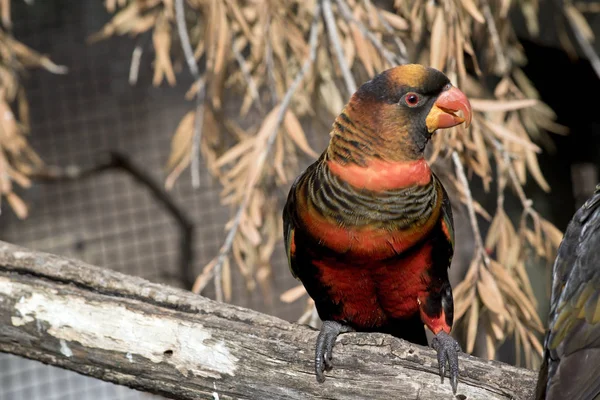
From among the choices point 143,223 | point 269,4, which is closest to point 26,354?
point 269,4

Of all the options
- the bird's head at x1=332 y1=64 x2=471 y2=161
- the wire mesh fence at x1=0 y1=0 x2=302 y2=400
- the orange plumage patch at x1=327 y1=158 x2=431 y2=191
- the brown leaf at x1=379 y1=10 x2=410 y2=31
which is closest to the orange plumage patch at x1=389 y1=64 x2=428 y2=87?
the bird's head at x1=332 y1=64 x2=471 y2=161

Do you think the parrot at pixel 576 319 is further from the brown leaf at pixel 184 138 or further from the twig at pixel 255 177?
the brown leaf at pixel 184 138

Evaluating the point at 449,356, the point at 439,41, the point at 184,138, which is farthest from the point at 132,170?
the point at 449,356

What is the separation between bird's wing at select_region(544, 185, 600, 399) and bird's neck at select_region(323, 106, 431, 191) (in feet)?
0.93

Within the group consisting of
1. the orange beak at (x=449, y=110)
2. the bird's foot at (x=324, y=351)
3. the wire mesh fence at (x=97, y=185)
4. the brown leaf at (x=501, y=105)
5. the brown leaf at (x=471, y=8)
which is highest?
the brown leaf at (x=471, y=8)

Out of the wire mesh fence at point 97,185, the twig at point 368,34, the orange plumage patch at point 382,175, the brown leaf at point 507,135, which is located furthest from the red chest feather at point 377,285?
the wire mesh fence at point 97,185

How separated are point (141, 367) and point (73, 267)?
236 millimetres

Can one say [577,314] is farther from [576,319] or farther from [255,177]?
[255,177]

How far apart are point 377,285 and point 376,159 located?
0.81 ft

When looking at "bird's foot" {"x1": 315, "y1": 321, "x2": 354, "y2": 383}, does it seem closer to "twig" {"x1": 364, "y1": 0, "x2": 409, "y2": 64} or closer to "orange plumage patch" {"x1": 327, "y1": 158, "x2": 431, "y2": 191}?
"orange plumage patch" {"x1": 327, "y1": 158, "x2": 431, "y2": 191}

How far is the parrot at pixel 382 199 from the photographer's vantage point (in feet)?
4.45

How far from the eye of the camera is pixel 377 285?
1.44 m

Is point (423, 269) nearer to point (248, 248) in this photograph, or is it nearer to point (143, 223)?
point (248, 248)

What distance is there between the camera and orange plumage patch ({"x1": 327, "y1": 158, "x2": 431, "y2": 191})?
→ 4.47 ft
